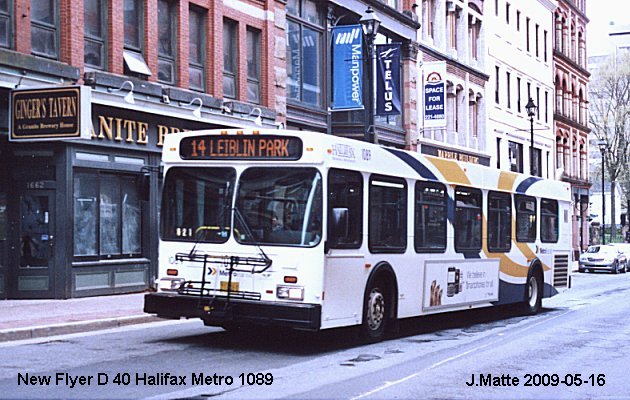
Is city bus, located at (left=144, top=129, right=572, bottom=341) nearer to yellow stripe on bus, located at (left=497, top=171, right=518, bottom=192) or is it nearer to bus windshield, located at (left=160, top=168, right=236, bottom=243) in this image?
bus windshield, located at (left=160, top=168, right=236, bottom=243)

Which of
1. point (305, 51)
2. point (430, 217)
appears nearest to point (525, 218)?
point (430, 217)

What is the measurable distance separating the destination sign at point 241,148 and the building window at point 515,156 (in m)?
40.1

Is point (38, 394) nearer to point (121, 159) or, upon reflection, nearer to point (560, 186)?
point (121, 159)

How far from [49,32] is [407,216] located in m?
10.0

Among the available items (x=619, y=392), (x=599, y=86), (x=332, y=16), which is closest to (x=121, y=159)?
(x=332, y=16)

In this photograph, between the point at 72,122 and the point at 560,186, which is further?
the point at 560,186

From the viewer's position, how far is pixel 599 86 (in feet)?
227

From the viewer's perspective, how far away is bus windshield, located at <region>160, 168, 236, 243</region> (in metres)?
12.9

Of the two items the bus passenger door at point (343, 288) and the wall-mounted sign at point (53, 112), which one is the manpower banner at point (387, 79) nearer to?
the wall-mounted sign at point (53, 112)

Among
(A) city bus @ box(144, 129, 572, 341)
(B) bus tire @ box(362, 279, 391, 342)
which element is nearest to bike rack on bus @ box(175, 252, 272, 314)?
(A) city bus @ box(144, 129, 572, 341)

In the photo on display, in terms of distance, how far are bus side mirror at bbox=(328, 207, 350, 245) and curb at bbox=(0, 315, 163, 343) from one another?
5.07m

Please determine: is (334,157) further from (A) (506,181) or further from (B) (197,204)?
(A) (506,181)

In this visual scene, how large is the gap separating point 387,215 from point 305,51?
17.5m

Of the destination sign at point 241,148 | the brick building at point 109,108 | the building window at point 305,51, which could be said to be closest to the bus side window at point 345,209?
the destination sign at point 241,148
